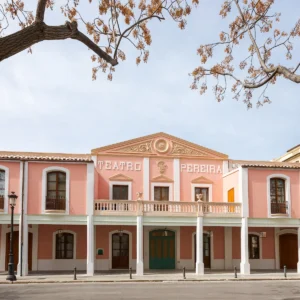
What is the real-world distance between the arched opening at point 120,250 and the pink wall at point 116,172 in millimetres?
2307

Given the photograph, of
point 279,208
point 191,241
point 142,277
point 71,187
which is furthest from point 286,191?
point 71,187

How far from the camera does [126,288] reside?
70.6 ft

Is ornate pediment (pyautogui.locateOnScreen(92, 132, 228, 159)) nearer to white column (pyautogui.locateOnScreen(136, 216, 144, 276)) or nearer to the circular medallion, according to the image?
the circular medallion

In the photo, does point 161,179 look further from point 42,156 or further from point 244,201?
point 42,156

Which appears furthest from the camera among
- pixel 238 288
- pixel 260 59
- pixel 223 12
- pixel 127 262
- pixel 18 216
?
pixel 127 262

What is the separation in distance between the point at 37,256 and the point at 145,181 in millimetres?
7353

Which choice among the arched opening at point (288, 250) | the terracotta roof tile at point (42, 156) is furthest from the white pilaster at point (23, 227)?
the arched opening at point (288, 250)

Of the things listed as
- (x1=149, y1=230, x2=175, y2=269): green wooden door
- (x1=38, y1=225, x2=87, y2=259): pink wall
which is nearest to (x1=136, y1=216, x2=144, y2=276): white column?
(x1=149, y1=230, x2=175, y2=269): green wooden door

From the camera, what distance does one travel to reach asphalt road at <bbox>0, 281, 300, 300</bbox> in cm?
1811

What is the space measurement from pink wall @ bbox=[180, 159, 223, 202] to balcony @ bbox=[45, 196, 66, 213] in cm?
766

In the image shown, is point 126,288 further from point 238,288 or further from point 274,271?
point 274,271

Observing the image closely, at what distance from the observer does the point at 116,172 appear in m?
32.4

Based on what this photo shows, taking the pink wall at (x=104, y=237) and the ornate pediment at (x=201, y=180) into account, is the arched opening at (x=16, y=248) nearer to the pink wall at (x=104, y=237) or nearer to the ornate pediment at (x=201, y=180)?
the pink wall at (x=104, y=237)

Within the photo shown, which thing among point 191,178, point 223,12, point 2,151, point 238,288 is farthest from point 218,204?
point 223,12
